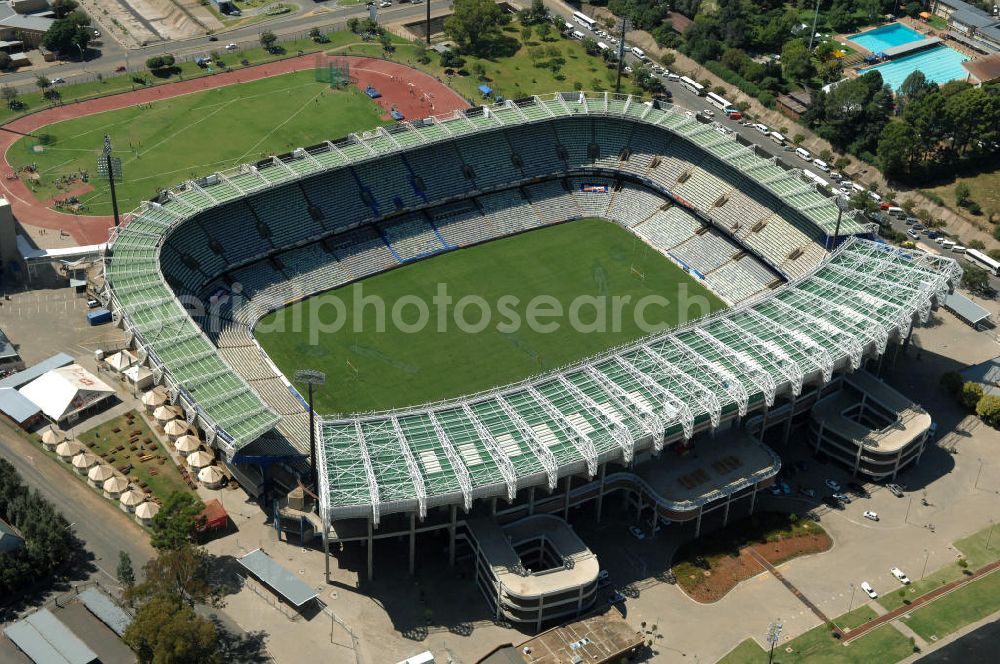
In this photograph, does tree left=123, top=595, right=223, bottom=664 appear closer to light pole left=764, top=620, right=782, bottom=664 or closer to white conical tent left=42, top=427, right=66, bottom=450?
white conical tent left=42, top=427, right=66, bottom=450

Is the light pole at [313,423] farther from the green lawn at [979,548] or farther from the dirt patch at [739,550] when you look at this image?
the green lawn at [979,548]

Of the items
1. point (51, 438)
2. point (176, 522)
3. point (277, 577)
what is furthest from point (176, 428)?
point (277, 577)

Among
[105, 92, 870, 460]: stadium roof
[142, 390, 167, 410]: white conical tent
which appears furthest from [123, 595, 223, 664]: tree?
[142, 390, 167, 410]: white conical tent

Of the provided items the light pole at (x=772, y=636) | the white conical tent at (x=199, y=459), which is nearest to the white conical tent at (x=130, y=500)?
the white conical tent at (x=199, y=459)

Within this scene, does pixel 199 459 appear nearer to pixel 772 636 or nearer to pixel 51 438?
pixel 51 438

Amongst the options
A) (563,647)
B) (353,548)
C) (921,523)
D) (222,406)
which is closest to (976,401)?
(921,523)

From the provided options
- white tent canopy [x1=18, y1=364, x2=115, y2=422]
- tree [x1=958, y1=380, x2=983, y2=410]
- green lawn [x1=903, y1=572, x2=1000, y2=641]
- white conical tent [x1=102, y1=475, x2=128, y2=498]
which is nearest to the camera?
green lawn [x1=903, y1=572, x2=1000, y2=641]
